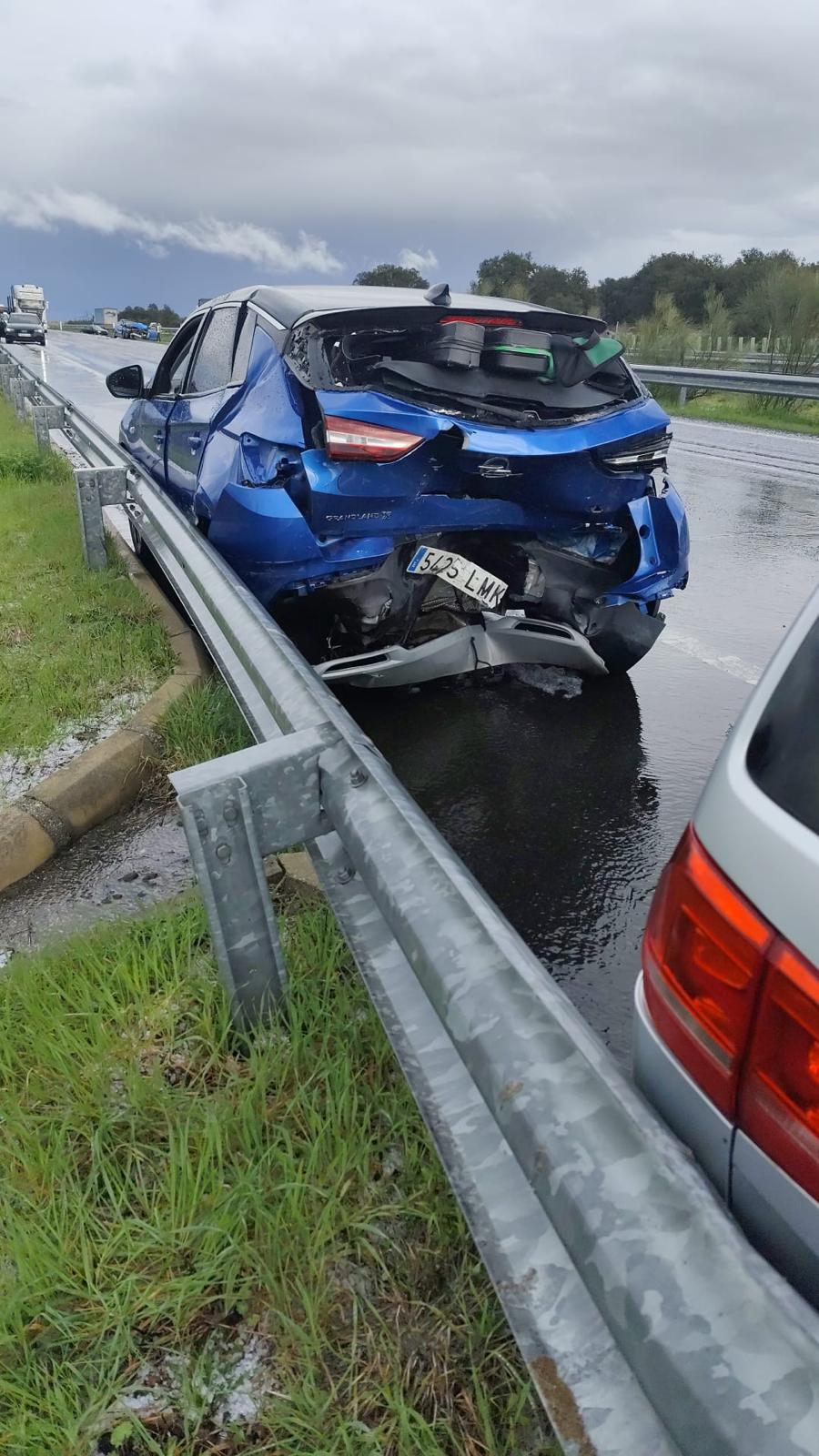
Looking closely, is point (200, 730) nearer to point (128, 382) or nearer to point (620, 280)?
point (128, 382)

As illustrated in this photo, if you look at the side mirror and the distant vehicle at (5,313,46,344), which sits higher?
the distant vehicle at (5,313,46,344)

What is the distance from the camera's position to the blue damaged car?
3646 mm

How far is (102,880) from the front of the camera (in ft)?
10.7

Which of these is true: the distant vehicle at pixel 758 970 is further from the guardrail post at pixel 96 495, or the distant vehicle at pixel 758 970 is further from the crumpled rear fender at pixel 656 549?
the guardrail post at pixel 96 495

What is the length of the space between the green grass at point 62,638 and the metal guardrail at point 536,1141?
2.32 m

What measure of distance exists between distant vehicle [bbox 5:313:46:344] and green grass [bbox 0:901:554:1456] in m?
47.5

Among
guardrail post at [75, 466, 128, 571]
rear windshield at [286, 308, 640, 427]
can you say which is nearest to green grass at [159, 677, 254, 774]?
rear windshield at [286, 308, 640, 427]

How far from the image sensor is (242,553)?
3.85 metres

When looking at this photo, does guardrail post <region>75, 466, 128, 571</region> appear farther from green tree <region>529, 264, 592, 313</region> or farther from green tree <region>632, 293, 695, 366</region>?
green tree <region>529, 264, 592, 313</region>

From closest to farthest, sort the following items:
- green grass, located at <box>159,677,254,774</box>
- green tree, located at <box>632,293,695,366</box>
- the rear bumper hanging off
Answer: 1. green grass, located at <box>159,677,254,774</box>
2. the rear bumper hanging off
3. green tree, located at <box>632,293,695,366</box>

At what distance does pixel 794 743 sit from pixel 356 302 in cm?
323

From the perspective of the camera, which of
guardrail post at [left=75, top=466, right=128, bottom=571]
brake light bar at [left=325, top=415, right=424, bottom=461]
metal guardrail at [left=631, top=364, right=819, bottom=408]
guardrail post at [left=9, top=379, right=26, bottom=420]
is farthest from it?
metal guardrail at [left=631, top=364, right=819, bottom=408]

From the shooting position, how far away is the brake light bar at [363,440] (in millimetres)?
3480

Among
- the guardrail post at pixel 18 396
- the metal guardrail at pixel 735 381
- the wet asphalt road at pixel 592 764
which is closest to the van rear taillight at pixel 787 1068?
the wet asphalt road at pixel 592 764
